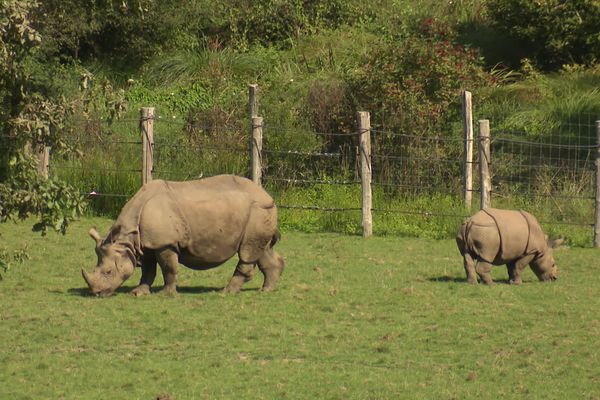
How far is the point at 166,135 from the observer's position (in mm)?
24984

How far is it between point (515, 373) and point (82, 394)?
352 cm

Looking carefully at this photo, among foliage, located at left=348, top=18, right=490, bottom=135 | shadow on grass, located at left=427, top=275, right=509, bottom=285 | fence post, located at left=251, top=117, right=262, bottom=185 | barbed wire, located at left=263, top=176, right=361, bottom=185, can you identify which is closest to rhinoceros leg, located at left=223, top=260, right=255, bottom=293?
shadow on grass, located at left=427, top=275, right=509, bottom=285

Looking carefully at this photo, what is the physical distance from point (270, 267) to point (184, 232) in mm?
Answer: 1259

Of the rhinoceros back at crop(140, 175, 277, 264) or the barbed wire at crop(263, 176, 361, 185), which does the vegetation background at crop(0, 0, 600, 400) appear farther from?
the rhinoceros back at crop(140, 175, 277, 264)

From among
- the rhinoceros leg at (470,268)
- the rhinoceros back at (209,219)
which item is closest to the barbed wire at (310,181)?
the rhinoceros leg at (470,268)

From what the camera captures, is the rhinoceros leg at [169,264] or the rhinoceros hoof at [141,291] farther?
the rhinoceros hoof at [141,291]

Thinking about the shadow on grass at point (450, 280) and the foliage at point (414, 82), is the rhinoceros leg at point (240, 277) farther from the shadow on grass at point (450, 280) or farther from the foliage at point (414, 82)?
the foliage at point (414, 82)

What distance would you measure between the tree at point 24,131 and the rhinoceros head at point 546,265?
662cm

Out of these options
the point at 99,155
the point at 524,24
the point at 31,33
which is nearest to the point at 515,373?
the point at 31,33

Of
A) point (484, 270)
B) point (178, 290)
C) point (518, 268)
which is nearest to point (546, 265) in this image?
point (518, 268)

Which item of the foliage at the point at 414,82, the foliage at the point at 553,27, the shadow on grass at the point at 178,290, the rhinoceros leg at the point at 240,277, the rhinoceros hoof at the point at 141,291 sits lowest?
the shadow on grass at the point at 178,290

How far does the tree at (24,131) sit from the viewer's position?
10.6m

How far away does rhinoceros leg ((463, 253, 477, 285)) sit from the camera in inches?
618

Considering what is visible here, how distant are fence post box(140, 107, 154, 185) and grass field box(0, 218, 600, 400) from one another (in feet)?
13.3
